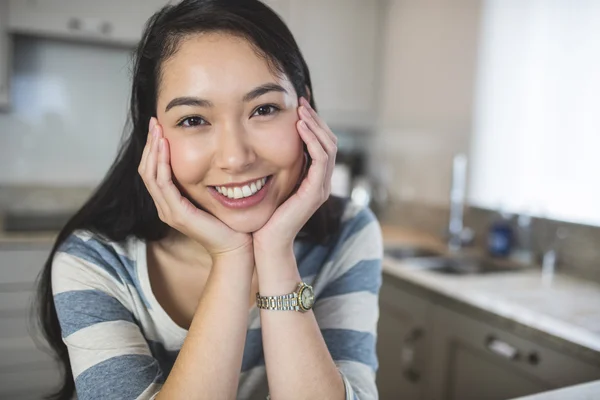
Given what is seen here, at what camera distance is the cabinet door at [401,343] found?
72.2 inches

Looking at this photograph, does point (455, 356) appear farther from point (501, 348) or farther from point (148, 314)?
point (148, 314)

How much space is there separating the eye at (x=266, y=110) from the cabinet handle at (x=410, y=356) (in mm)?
1225

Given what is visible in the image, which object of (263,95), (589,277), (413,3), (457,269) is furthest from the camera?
(413,3)

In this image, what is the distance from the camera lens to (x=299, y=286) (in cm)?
86

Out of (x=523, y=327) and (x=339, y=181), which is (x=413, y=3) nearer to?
(x=339, y=181)

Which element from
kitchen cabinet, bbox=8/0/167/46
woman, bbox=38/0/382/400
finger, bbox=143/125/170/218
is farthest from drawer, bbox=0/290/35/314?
finger, bbox=143/125/170/218

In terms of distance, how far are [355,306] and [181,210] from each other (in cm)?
39

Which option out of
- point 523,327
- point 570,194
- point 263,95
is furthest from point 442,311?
point 263,95

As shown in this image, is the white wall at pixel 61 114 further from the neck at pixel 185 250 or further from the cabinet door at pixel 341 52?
the neck at pixel 185 250

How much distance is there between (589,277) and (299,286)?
1.44 m

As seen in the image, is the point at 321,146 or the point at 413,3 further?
the point at 413,3

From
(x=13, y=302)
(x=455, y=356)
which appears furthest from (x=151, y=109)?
(x=13, y=302)

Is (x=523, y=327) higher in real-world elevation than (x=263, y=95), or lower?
lower

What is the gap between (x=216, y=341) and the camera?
2.67 ft
